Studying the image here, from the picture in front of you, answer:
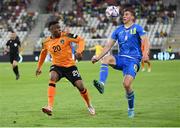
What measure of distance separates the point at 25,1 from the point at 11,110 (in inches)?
1853

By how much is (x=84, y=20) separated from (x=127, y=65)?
43.4 m

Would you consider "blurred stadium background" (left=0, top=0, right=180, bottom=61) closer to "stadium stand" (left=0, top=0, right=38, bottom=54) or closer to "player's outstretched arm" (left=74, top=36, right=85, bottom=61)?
"stadium stand" (left=0, top=0, right=38, bottom=54)

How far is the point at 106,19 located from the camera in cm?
5456

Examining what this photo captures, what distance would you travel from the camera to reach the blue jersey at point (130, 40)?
41.2 feet

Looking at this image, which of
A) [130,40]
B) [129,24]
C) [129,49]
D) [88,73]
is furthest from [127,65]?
[88,73]

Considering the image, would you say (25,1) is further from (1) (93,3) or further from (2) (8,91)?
(2) (8,91)

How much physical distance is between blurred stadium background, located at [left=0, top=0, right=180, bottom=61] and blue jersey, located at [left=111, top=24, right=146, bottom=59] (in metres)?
35.2

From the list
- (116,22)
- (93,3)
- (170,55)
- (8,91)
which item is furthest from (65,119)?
(93,3)

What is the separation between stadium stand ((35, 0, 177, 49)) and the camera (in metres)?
51.9

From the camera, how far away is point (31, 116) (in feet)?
42.0

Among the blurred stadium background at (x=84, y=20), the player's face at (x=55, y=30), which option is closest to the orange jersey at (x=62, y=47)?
the player's face at (x=55, y=30)

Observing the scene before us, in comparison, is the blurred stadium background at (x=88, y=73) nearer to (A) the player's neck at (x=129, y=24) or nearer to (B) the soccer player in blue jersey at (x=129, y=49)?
(B) the soccer player in blue jersey at (x=129, y=49)

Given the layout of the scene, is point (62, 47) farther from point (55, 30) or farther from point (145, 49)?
point (145, 49)

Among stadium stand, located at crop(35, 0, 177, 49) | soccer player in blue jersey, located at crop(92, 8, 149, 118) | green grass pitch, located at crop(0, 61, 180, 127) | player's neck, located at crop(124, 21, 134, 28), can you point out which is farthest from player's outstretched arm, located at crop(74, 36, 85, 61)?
stadium stand, located at crop(35, 0, 177, 49)
